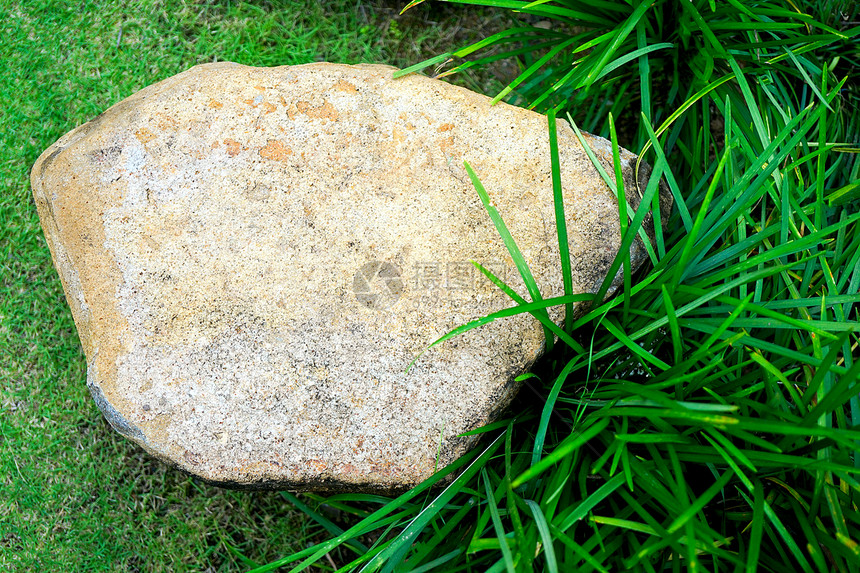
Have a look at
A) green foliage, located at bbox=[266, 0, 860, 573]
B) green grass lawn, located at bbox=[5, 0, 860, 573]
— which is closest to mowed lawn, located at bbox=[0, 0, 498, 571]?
green grass lawn, located at bbox=[5, 0, 860, 573]

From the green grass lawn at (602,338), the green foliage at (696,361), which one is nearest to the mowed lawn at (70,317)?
the green grass lawn at (602,338)

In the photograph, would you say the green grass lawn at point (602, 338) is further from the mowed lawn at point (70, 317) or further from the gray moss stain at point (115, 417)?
the gray moss stain at point (115, 417)

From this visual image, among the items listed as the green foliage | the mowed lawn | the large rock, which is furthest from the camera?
the mowed lawn

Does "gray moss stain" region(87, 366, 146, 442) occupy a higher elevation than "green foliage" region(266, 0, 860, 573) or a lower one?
lower

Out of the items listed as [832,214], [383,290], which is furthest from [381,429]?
[832,214]

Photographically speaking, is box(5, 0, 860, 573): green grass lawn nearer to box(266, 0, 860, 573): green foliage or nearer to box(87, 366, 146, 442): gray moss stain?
box(266, 0, 860, 573): green foliage

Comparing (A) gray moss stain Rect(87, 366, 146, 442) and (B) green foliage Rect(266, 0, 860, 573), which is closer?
(B) green foliage Rect(266, 0, 860, 573)

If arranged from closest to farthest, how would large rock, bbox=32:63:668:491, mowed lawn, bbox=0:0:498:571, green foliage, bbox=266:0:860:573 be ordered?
1. green foliage, bbox=266:0:860:573
2. large rock, bbox=32:63:668:491
3. mowed lawn, bbox=0:0:498:571
